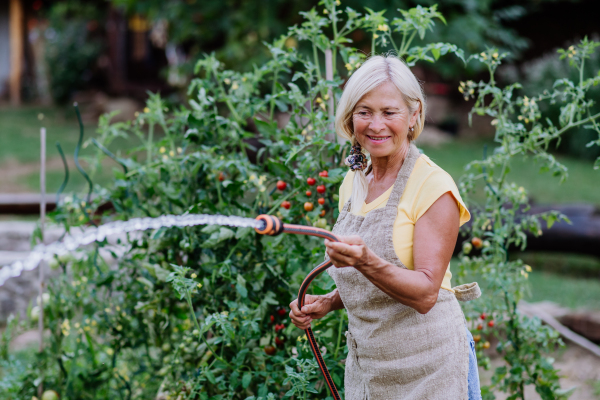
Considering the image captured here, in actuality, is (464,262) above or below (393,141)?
below

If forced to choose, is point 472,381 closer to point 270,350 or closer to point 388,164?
point 388,164

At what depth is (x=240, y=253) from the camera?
2504 millimetres

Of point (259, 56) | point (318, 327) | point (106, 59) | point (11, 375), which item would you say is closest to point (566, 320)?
point (318, 327)

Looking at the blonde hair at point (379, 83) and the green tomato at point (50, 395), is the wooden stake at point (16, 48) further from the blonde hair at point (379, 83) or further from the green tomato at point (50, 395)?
the blonde hair at point (379, 83)

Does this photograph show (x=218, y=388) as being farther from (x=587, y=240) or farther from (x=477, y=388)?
(x=587, y=240)

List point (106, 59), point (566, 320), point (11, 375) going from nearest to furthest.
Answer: point (11, 375) < point (566, 320) < point (106, 59)

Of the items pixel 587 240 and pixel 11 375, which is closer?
pixel 11 375

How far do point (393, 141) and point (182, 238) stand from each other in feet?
4.14

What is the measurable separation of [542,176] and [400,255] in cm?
934

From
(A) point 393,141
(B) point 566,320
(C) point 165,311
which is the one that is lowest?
(B) point 566,320

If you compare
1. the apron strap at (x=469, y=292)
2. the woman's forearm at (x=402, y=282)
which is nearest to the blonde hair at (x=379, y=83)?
the woman's forearm at (x=402, y=282)

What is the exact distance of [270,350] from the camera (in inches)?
96.1

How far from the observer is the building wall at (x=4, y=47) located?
16.7 metres

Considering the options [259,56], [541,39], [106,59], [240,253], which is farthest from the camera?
[106,59]
